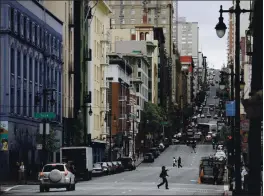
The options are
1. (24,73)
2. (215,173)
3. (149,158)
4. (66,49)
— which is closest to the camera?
(215,173)

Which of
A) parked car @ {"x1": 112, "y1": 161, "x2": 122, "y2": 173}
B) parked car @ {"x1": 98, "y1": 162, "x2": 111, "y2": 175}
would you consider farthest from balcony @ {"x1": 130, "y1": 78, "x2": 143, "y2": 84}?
parked car @ {"x1": 98, "y1": 162, "x2": 111, "y2": 175}

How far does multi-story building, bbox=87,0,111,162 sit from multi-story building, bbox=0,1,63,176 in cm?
2727

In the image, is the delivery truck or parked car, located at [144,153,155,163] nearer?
the delivery truck

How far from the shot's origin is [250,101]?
63.0 ft

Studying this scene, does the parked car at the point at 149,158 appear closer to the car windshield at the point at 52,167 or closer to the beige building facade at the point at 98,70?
the beige building facade at the point at 98,70

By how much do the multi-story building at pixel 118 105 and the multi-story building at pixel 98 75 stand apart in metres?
4.43

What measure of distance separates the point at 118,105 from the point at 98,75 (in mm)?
20182

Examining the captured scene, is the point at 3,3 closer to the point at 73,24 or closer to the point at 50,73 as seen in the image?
the point at 50,73

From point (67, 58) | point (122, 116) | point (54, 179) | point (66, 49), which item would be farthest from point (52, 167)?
point (122, 116)

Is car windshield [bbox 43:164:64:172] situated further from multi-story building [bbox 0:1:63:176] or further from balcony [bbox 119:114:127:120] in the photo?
balcony [bbox 119:114:127:120]

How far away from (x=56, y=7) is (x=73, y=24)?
510cm

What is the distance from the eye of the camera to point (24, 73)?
274 feet

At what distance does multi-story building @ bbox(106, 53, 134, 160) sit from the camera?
145125 mm

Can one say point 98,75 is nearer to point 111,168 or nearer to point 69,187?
point 111,168
